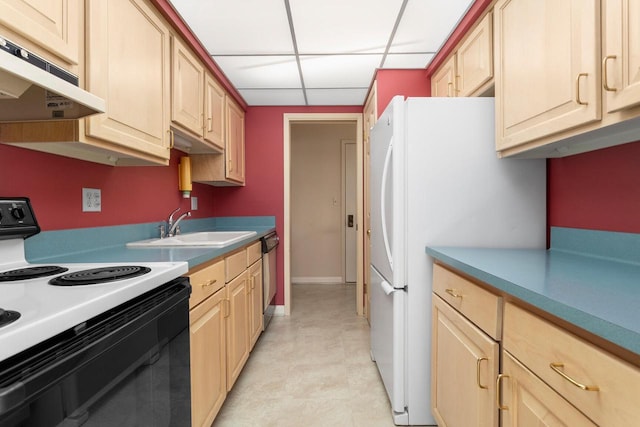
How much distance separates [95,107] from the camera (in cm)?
102

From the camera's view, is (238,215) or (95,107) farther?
(238,215)

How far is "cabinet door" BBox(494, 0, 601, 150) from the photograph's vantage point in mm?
1066

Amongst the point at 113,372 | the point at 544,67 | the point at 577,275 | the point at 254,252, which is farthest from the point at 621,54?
the point at 254,252

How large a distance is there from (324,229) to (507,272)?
12.9 feet

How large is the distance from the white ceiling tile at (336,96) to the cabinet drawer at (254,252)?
4.87ft

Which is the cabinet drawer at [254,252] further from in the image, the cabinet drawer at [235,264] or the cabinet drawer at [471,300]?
the cabinet drawer at [471,300]

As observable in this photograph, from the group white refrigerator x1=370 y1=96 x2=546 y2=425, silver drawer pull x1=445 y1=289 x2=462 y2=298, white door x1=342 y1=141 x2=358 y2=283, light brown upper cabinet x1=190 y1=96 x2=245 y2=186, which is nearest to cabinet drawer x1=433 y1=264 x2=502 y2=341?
silver drawer pull x1=445 y1=289 x2=462 y2=298

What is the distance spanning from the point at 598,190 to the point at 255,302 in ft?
6.98

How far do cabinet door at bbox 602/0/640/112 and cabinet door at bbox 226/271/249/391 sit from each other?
176 centimetres

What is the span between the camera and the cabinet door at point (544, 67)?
1066 mm

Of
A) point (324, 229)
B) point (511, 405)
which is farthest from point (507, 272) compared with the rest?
point (324, 229)

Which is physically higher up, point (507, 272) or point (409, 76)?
point (409, 76)

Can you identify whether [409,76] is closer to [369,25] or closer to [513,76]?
[369,25]

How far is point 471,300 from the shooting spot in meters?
1.21
